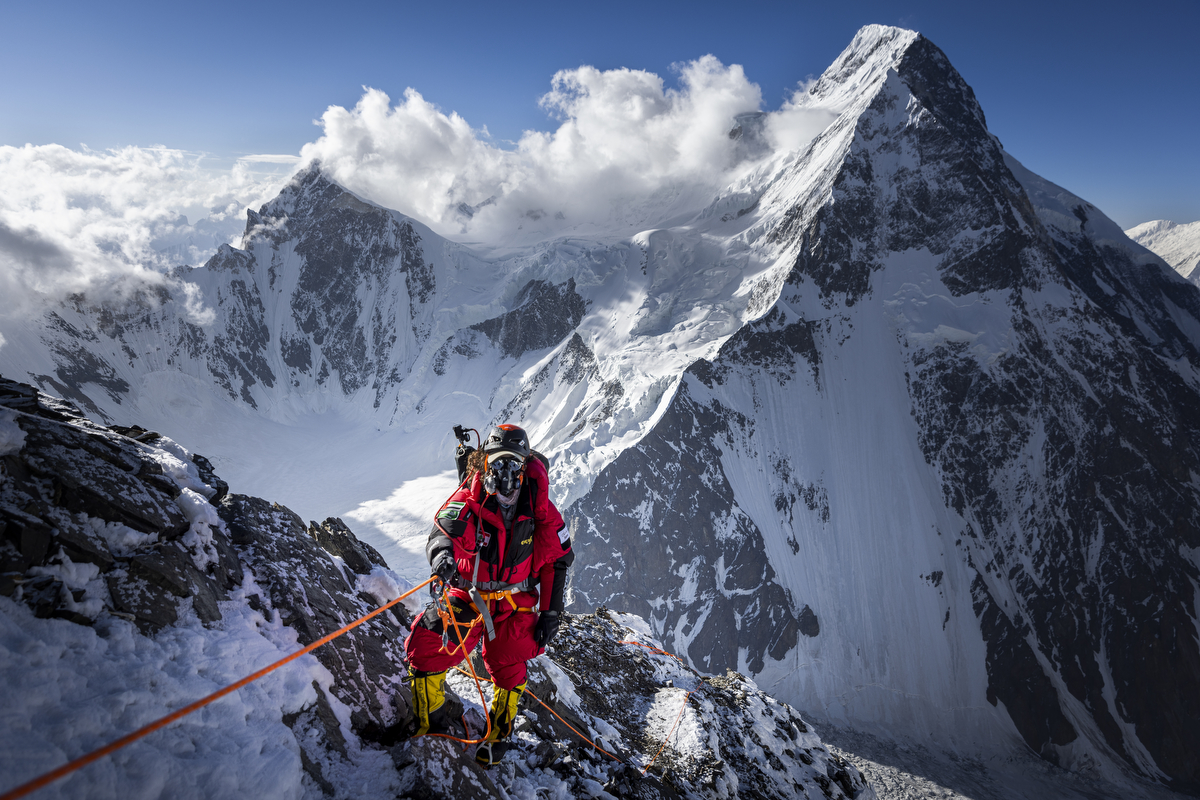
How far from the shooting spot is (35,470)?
4859 mm

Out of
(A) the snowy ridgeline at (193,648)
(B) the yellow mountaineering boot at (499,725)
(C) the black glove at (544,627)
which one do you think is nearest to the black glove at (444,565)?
(C) the black glove at (544,627)

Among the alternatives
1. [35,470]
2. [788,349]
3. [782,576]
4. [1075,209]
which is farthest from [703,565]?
[1075,209]

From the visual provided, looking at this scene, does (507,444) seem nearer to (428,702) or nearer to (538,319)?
(428,702)

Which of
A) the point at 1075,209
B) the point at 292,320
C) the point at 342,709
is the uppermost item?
the point at 1075,209

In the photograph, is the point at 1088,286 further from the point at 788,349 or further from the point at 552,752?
the point at 552,752

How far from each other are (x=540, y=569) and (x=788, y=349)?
7840 cm

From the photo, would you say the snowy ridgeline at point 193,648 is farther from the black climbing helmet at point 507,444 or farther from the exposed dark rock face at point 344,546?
the black climbing helmet at point 507,444

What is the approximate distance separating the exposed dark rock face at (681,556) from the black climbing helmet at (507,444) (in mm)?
59073

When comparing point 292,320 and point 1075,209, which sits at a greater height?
point 1075,209

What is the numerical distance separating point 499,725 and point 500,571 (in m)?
2.04

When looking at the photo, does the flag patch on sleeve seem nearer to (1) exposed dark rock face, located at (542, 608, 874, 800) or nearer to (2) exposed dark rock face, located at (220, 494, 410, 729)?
(2) exposed dark rock face, located at (220, 494, 410, 729)

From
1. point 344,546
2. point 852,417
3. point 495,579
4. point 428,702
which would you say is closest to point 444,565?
point 495,579

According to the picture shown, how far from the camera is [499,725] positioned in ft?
21.5

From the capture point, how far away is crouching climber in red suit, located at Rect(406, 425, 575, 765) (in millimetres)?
5961
